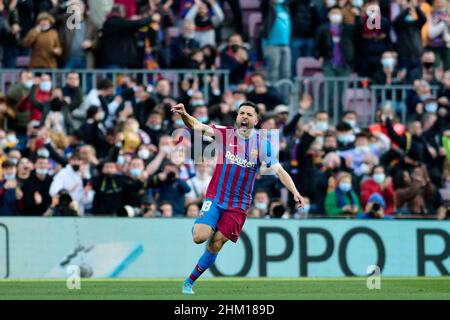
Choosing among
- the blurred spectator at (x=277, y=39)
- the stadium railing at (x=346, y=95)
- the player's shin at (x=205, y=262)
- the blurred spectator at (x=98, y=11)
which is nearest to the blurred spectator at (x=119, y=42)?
the blurred spectator at (x=98, y=11)

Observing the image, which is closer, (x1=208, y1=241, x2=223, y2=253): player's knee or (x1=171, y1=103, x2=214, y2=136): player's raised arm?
(x1=171, y1=103, x2=214, y2=136): player's raised arm

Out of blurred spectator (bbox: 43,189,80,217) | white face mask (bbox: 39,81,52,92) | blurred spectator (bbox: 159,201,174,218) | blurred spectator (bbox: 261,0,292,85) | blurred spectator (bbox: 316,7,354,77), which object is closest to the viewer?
blurred spectator (bbox: 43,189,80,217)

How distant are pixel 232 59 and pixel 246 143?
32.7 feet

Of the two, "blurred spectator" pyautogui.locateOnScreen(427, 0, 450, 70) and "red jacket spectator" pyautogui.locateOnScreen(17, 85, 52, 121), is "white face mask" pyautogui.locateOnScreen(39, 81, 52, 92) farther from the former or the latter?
"blurred spectator" pyautogui.locateOnScreen(427, 0, 450, 70)

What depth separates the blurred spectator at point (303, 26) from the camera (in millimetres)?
27734

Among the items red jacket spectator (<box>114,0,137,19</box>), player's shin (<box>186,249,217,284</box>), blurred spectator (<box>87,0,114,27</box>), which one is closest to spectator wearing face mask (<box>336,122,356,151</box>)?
red jacket spectator (<box>114,0,137,19</box>)

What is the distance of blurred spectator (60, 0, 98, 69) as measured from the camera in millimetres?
26844

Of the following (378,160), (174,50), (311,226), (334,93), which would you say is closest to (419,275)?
(311,226)

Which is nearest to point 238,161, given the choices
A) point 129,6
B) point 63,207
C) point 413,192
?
point 63,207

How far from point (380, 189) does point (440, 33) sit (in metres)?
5.07

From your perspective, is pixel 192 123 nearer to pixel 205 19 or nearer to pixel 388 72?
pixel 205 19

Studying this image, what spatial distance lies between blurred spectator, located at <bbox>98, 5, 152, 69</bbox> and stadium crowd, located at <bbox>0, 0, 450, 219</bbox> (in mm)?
25

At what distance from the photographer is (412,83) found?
→ 2747 centimetres

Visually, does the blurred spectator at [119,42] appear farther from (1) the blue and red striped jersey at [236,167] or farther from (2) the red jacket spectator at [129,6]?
(1) the blue and red striped jersey at [236,167]
